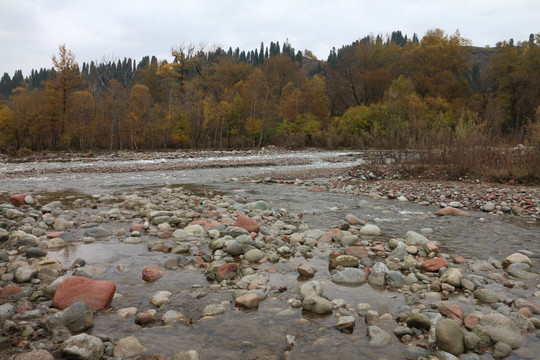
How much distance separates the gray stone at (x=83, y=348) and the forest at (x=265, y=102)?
3097 centimetres

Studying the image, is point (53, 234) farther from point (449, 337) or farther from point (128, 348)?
point (449, 337)

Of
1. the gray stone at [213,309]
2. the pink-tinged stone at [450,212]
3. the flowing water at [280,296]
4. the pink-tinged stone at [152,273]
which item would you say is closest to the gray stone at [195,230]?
the flowing water at [280,296]

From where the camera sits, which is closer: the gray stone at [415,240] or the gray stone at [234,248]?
the gray stone at [234,248]

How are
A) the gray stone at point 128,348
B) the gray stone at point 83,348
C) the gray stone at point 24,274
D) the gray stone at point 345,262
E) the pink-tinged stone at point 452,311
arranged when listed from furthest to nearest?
1. the gray stone at point 345,262
2. the gray stone at point 24,274
3. the pink-tinged stone at point 452,311
4. the gray stone at point 128,348
5. the gray stone at point 83,348

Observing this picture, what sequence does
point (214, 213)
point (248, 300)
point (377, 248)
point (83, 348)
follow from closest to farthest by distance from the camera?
point (83, 348), point (248, 300), point (377, 248), point (214, 213)

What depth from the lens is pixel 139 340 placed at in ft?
10.8

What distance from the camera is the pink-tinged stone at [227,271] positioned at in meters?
4.83

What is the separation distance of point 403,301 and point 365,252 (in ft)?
5.34

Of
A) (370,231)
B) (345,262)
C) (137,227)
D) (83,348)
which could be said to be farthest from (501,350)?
(137,227)

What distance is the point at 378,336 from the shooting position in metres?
3.40

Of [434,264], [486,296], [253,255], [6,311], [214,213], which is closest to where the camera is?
[6,311]

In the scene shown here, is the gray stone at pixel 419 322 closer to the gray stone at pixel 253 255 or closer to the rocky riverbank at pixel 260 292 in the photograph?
the rocky riverbank at pixel 260 292

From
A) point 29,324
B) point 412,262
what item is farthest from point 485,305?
point 29,324

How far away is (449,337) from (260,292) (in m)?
2.06
